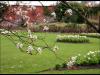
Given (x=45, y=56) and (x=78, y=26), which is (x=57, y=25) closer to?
(x=78, y=26)

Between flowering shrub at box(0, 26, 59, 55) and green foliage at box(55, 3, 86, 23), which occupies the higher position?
green foliage at box(55, 3, 86, 23)

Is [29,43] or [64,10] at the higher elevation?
[64,10]

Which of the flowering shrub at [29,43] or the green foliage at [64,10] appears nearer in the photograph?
the green foliage at [64,10]

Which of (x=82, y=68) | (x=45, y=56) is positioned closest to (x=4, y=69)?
(x=82, y=68)

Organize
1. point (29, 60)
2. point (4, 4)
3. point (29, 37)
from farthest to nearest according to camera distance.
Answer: point (29, 60), point (4, 4), point (29, 37)

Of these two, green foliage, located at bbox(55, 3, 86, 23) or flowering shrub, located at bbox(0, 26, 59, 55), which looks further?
flowering shrub, located at bbox(0, 26, 59, 55)

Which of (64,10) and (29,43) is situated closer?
(29,43)

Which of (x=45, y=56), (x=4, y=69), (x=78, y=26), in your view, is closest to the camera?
(x=4, y=69)

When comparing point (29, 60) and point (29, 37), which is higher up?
point (29, 37)

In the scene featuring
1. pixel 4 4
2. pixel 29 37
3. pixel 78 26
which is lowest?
pixel 78 26

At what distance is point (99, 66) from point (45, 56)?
2.74 m

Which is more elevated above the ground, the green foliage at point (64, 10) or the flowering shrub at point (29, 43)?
the green foliage at point (64, 10)

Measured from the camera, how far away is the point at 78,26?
2834 cm

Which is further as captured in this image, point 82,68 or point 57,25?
point 57,25
